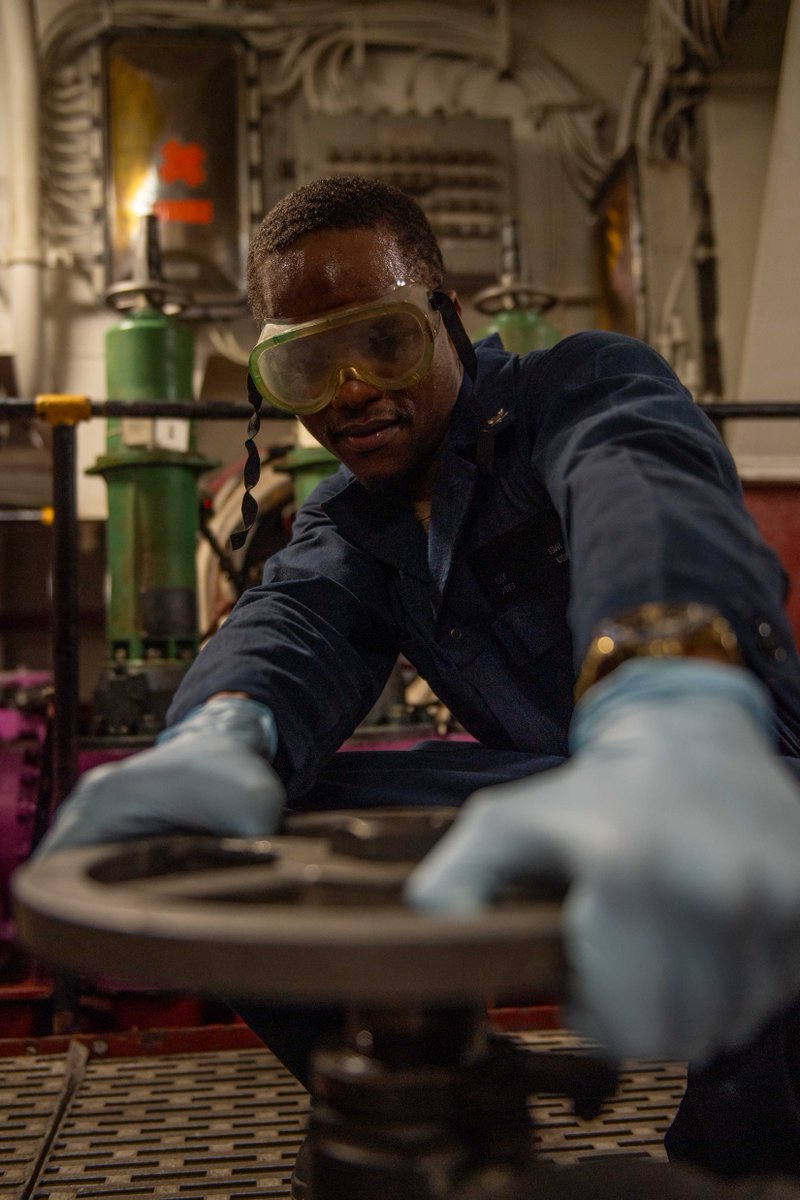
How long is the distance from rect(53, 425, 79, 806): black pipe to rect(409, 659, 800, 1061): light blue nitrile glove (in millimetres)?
1603

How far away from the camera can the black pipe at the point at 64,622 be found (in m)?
2.12

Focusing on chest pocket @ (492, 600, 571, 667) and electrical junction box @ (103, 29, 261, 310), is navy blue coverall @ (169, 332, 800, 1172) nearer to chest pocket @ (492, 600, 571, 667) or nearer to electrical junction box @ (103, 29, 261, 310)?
chest pocket @ (492, 600, 571, 667)

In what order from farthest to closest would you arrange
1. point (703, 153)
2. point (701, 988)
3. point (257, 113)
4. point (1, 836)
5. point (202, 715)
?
point (257, 113) → point (703, 153) → point (1, 836) → point (202, 715) → point (701, 988)

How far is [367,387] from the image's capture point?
147 centimetres

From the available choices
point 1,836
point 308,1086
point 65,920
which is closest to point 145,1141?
point 308,1086

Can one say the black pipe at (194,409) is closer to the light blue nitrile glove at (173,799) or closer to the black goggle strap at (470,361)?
the black goggle strap at (470,361)

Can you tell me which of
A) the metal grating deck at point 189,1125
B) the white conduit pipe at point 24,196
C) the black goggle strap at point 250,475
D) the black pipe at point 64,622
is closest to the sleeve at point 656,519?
the black goggle strap at point 250,475

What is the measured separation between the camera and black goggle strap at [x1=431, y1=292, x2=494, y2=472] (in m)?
1.45

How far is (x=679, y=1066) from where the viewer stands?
191 cm

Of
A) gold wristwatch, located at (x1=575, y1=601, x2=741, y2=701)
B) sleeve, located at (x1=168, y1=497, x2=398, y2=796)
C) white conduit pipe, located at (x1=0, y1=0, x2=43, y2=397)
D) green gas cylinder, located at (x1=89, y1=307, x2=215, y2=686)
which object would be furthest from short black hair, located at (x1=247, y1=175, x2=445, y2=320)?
white conduit pipe, located at (x1=0, y1=0, x2=43, y2=397)

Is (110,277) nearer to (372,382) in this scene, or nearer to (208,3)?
(208,3)

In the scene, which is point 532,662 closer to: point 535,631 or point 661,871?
point 535,631

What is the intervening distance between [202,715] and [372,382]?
21.4 inches

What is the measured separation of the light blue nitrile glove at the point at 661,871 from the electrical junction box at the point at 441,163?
4.69 m
